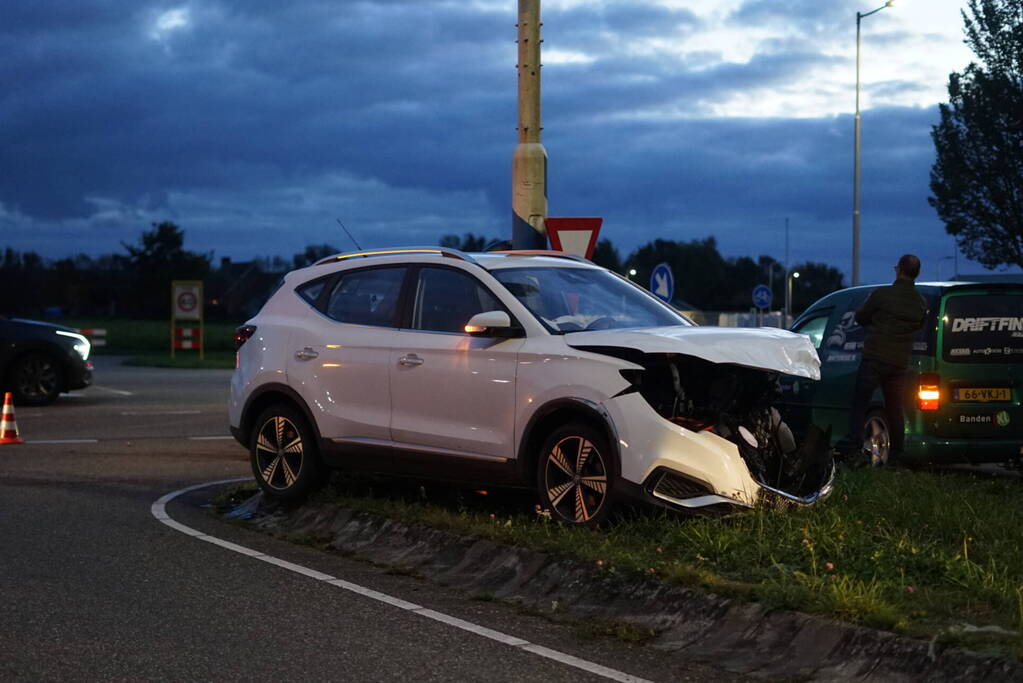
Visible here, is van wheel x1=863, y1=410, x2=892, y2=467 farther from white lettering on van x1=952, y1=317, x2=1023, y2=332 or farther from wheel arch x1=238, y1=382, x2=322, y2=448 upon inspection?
wheel arch x1=238, y1=382, x2=322, y2=448

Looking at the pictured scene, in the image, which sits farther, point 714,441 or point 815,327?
point 815,327

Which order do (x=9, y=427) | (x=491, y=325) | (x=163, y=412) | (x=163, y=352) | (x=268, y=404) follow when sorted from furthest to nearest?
(x=163, y=352)
(x=163, y=412)
(x=9, y=427)
(x=268, y=404)
(x=491, y=325)

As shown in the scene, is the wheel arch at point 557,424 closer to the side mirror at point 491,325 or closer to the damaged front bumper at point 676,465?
the damaged front bumper at point 676,465

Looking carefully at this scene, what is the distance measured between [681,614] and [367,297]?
13.6ft

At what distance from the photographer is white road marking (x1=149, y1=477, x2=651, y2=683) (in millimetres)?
6008

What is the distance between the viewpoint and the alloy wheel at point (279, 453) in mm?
10258

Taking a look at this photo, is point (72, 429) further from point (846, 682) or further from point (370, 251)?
point (846, 682)

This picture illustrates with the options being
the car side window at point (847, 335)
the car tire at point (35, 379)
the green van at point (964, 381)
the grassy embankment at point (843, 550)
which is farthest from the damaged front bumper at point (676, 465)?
the car tire at point (35, 379)

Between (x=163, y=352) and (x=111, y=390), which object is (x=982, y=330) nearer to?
(x=111, y=390)

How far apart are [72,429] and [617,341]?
36.3 feet

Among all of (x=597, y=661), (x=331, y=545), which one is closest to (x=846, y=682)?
(x=597, y=661)

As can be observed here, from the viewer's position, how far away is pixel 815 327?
13.8 meters

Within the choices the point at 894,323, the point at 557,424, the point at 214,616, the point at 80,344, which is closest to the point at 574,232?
the point at 894,323

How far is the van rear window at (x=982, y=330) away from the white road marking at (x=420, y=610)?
6.18 meters
